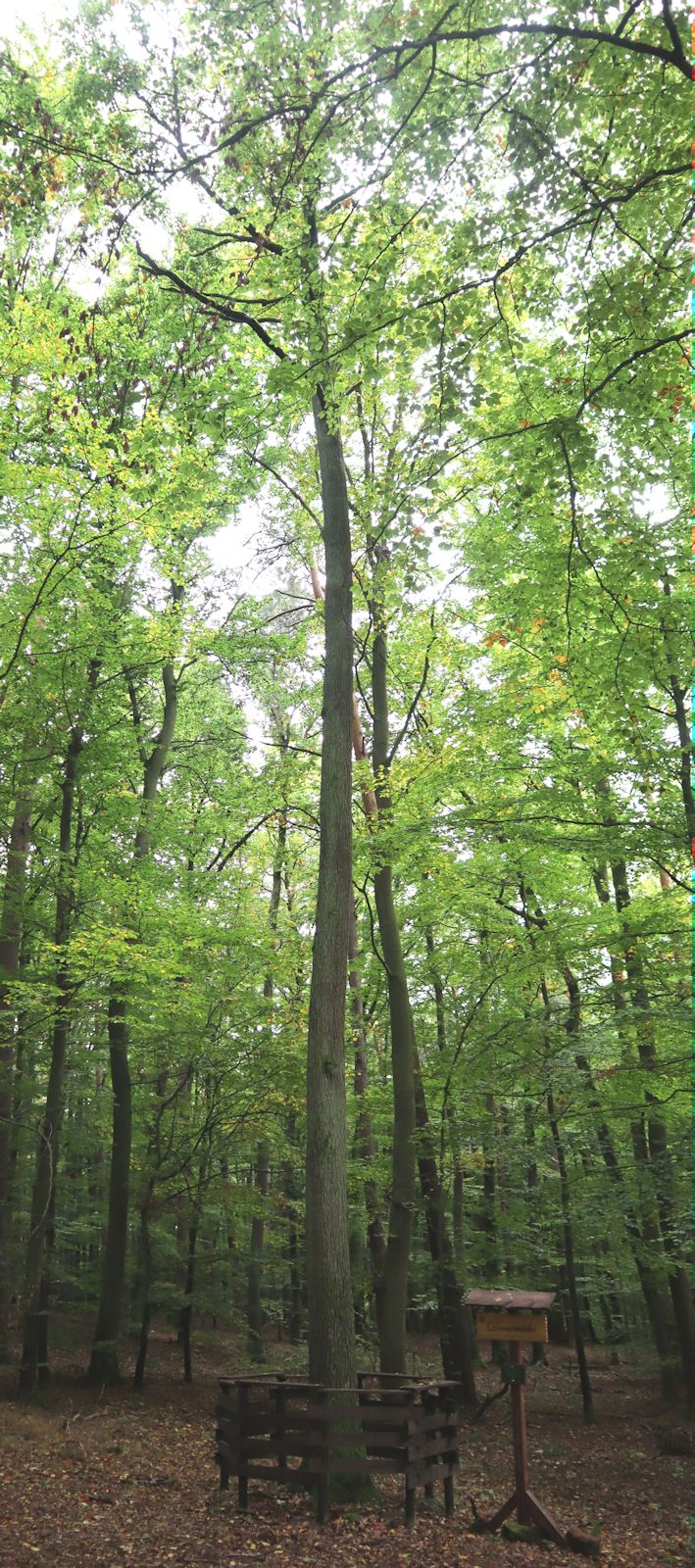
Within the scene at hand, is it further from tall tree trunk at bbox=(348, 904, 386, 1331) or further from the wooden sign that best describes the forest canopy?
the wooden sign

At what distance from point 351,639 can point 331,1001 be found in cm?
322

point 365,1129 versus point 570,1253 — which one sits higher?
point 365,1129

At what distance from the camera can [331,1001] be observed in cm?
707

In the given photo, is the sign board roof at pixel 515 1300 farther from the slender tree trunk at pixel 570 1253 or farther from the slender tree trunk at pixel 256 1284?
the slender tree trunk at pixel 256 1284

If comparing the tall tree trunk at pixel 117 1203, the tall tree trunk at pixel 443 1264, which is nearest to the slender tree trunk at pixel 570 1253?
the tall tree trunk at pixel 443 1264

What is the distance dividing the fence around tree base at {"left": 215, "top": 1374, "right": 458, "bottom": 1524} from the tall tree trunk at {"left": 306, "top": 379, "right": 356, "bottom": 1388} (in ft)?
0.82

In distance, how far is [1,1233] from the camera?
13352 millimetres

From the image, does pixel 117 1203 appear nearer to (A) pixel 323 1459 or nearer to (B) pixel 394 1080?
(B) pixel 394 1080

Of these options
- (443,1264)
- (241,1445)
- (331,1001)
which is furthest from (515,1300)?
(443,1264)

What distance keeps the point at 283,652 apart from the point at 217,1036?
6443 mm

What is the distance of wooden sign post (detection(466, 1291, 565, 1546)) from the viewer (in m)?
6.70

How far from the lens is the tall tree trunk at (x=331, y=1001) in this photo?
6410 millimetres

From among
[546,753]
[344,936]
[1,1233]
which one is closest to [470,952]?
[546,753]

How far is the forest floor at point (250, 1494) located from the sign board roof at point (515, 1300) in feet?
4.77
